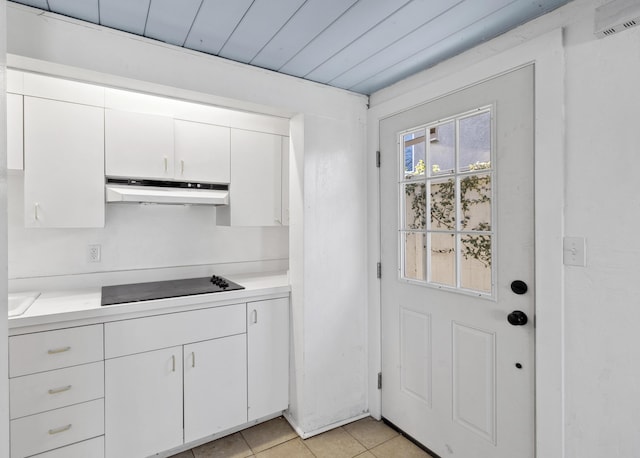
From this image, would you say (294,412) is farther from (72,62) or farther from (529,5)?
(529,5)

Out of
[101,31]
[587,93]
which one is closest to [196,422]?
[101,31]

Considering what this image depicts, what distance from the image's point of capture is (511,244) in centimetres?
156

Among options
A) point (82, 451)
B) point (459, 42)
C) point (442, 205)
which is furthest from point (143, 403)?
point (459, 42)

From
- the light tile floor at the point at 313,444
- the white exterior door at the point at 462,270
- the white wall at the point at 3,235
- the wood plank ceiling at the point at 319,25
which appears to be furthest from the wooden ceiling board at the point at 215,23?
the light tile floor at the point at 313,444

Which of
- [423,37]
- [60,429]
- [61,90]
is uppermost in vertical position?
[423,37]

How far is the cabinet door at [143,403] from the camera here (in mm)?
1734

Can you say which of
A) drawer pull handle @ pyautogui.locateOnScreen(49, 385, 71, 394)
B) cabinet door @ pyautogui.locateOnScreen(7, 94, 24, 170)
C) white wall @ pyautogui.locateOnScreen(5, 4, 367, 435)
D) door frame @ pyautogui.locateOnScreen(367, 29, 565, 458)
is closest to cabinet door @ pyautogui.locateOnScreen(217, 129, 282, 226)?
white wall @ pyautogui.locateOnScreen(5, 4, 367, 435)

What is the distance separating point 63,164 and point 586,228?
99.2 inches

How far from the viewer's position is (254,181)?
247 centimetres

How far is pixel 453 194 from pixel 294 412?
1715mm

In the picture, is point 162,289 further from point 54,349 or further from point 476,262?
point 476,262

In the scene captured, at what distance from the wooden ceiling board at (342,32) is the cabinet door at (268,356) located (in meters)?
1.46

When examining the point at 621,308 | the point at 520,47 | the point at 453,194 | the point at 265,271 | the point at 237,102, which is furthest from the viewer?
the point at 265,271

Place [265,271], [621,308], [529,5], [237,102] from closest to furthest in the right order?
1. [621,308]
2. [529,5]
3. [237,102]
4. [265,271]
